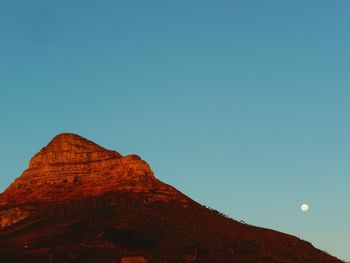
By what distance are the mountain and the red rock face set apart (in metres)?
0.29

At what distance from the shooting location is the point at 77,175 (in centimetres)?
16075

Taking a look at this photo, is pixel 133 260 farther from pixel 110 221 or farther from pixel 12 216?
pixel 12 216

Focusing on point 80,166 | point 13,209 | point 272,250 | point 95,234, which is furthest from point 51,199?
point 272,250

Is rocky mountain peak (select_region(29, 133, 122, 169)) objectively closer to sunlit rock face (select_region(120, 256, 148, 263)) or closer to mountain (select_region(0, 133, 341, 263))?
mountain (select_region(0, 133, 341, 263))

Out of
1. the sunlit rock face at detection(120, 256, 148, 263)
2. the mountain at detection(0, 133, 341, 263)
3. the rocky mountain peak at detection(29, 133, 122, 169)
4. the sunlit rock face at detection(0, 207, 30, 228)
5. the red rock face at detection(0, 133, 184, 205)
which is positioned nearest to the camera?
the sunlit rock face at detection(120, 256, 148, 263)

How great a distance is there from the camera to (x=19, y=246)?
98562 mm

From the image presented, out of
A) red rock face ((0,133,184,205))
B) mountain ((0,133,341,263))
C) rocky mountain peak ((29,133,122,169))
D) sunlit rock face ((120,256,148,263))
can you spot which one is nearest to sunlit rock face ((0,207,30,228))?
mountain ((0,133,341,263))

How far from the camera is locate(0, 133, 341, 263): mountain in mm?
93438

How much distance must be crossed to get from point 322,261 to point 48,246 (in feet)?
193

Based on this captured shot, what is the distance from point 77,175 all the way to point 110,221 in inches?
1895

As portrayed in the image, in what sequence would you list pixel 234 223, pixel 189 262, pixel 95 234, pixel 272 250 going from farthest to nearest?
pixel 234 223, pixel 272 250, pixel 95 234, pixel 189 262

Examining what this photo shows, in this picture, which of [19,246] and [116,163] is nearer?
[19,246]

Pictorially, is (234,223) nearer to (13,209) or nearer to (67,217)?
(67,217)

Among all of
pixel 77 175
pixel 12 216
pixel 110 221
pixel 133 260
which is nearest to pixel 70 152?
pixel 77 175
